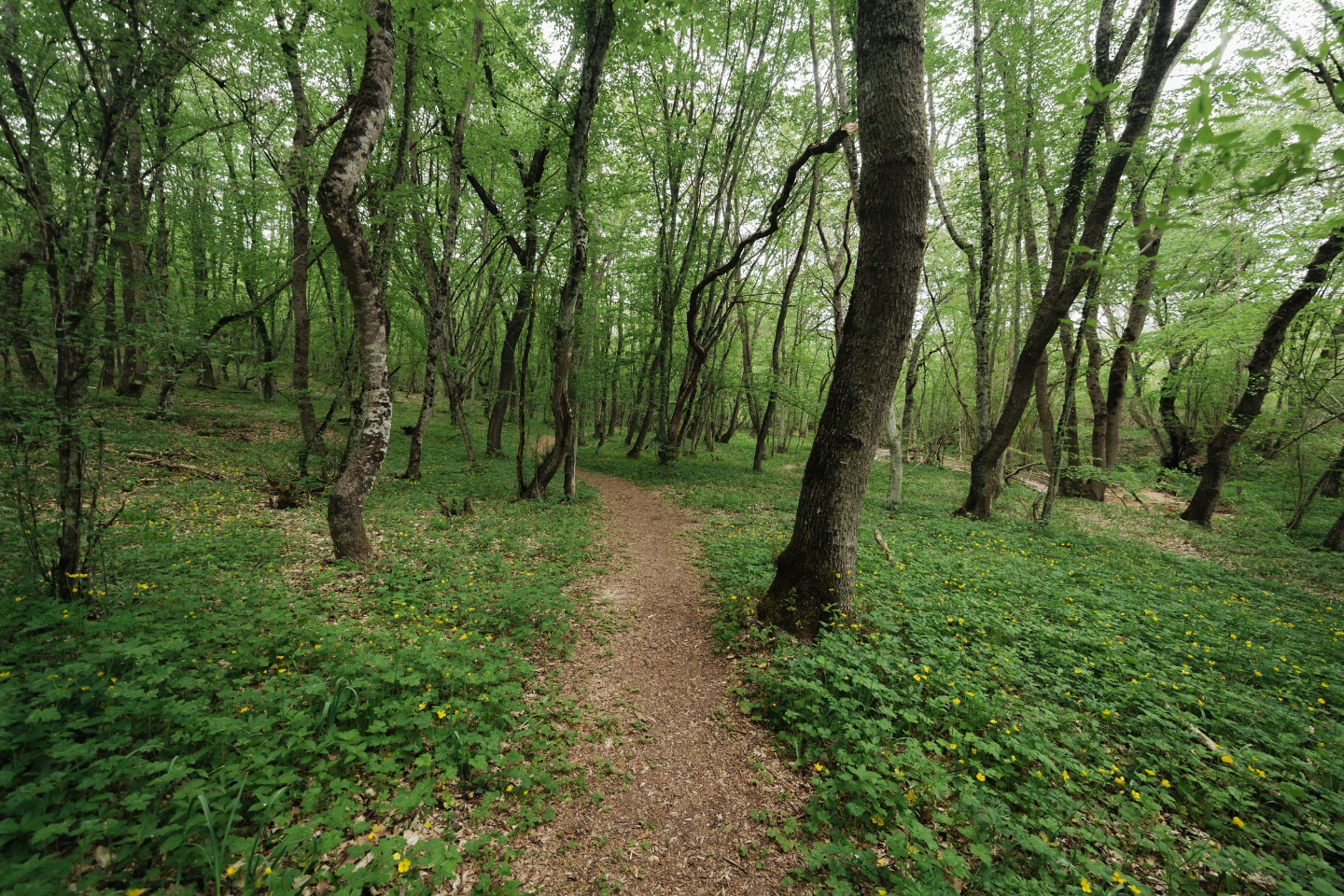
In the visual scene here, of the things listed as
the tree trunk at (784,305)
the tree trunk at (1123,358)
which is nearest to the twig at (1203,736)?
the tree trunk at (1123,358)

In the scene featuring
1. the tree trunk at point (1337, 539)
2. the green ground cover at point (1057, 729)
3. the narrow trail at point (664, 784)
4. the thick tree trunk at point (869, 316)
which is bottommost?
the narrow trail at point (664, 784)

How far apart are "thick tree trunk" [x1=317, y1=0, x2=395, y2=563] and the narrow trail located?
3.61 metres

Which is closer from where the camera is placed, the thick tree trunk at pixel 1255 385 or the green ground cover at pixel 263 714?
the green ground cover at pixel 263 714

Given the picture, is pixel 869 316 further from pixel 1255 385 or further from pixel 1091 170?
pixel 1255 385

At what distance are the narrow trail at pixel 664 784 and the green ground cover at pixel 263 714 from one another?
31 cm

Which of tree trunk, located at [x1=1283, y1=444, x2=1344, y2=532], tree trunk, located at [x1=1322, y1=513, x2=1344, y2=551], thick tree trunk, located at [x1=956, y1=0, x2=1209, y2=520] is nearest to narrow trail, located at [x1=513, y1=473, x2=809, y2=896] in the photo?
thick tree trunk, located at [x1=956, y1=0, x2=1209, y2=520]

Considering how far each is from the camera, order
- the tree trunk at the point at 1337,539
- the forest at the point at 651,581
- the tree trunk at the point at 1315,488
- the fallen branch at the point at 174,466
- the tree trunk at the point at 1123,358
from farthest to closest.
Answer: the tree trunk at the point at 1123,358 < the tree trunk at the point at 1337,539 < the tree trunk at the point at 1315,488 < the fallen branch at the point at 174,466 < the forest at the point at 651,581

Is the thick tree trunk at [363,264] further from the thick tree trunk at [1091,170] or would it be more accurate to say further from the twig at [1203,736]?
the thick tree trunk at [1091,170]

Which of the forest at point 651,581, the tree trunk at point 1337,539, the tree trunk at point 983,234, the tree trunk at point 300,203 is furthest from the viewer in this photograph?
the tree trunk at point 983,234

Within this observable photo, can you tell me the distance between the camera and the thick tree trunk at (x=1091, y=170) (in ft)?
24.9

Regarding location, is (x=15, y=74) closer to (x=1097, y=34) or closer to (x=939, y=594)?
(x=939, y=594)

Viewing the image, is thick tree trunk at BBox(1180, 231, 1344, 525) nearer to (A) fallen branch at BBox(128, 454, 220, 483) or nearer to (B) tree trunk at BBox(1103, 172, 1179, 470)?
(B) tree trunk at BBox(1103, 172, 1179, 470)

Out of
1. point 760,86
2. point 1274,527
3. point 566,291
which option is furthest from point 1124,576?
point 760,86

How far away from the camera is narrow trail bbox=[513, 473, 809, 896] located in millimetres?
2664
